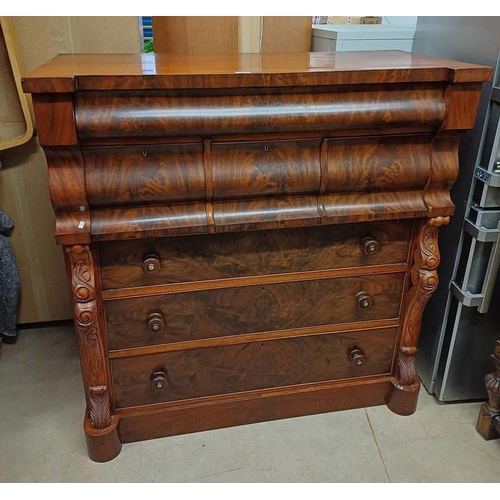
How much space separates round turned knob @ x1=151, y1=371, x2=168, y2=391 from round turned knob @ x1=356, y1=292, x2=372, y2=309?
0.61m

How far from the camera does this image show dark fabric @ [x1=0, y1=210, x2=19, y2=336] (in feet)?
6.01

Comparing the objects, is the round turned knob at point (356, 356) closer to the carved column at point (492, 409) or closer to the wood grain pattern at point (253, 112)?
the carved column at point (492, 409)

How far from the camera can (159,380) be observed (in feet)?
4.83

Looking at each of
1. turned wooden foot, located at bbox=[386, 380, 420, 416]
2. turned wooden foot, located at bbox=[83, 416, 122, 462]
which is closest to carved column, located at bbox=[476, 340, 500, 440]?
turned wooden foot, located at bbox=[386, 380, 420, 416]

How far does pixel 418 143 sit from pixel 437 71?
18 centimetres

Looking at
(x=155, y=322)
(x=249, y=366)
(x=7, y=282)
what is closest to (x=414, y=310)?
(x=249, y=366)

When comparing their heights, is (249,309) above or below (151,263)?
below

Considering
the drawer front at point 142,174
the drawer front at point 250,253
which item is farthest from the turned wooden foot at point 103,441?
the drawer front at point 142,174

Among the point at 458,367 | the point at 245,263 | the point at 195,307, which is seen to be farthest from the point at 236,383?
the point at 458,367

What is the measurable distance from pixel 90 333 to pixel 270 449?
A: 25.6 inches

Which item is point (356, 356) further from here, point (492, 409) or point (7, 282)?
point (7, 282)

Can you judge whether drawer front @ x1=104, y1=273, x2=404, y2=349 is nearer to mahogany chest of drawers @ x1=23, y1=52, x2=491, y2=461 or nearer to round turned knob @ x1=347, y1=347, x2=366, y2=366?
mahogany chest of drawers @ x1=23, y1=52, x2=491, y2=461

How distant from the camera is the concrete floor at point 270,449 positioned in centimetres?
146

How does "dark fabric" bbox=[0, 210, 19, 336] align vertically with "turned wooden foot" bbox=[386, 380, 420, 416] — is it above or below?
above
